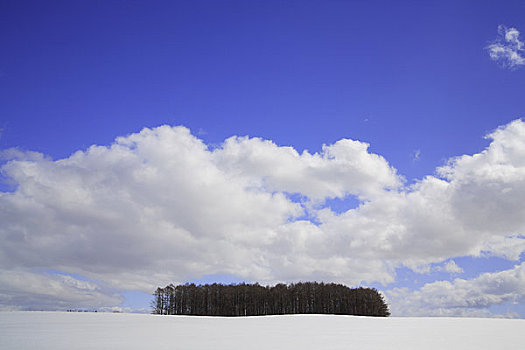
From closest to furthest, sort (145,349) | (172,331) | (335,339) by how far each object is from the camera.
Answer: (145,349) → (335,339) → (172,331)

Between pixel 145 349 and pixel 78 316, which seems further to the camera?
pixel 78 316

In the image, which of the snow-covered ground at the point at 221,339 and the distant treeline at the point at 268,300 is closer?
the snow-covered ground at the point at 221,339

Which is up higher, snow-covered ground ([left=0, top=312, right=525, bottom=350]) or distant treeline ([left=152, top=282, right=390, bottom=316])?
snow-covered ground ([left=0, top=312, right=525, bottom=350])

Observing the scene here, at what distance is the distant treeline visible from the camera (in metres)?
83.5

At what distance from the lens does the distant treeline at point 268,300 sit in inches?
3287

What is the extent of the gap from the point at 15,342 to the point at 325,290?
249 ft

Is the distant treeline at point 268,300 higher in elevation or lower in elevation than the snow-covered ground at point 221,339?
lower

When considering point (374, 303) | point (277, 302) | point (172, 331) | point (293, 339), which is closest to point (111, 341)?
point (172, 331)

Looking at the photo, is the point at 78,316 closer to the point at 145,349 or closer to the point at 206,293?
the point at 145,349

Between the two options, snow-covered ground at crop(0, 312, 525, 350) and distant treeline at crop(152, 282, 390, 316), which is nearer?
snow-covered ground at crop(0, 312, 525, 350)

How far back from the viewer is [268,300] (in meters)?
85.3

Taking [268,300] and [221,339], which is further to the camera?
[268,300]

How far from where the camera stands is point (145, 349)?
15680 millimetres

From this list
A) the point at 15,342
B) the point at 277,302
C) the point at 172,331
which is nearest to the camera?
the point at 15,342
